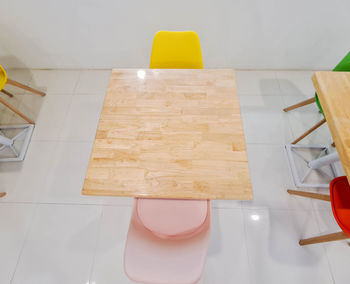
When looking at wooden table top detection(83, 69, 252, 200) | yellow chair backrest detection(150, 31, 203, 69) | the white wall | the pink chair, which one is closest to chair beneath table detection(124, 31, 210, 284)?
the pink chair

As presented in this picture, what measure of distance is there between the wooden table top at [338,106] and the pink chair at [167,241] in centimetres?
78

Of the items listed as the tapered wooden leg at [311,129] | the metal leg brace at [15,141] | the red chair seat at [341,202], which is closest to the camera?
the red chair seat at [341,202]

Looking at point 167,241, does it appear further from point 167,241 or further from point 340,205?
point 340,205

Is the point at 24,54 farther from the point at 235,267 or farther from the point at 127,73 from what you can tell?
the point at 235,267

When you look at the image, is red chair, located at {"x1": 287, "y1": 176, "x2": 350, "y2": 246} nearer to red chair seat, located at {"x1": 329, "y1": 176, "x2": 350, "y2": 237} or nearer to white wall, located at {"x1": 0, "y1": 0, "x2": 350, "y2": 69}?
red chair seat, located at {"x1": 329, "y1": 176, "x2": 350, "y2": 237}

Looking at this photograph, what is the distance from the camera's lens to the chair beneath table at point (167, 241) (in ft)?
3.12

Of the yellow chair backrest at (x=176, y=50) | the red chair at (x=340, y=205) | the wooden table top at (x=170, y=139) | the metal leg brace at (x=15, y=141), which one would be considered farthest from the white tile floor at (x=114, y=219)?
the yellow chair backrest at (x=176, y=50)

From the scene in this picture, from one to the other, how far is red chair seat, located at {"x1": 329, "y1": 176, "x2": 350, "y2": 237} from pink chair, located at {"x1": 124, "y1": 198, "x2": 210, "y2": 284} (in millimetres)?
781

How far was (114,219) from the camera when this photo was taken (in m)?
1.72

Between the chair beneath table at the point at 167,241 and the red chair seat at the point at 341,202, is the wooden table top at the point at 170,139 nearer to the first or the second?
Result: the chair beneath table at the point at 167,241

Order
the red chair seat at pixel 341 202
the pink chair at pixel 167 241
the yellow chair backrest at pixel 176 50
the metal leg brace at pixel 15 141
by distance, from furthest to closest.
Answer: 1. the metal leg brace at pixel 15 141
2. the yellow chair backrest at pixel 176 50
3. the red chair seat at pixel 341 202
4. the pink chair at pixel 167 241

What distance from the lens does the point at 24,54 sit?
8.09 ft

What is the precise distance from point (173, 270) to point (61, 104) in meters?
2.19

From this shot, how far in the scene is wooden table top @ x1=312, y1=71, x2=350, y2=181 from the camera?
1.06 meters
